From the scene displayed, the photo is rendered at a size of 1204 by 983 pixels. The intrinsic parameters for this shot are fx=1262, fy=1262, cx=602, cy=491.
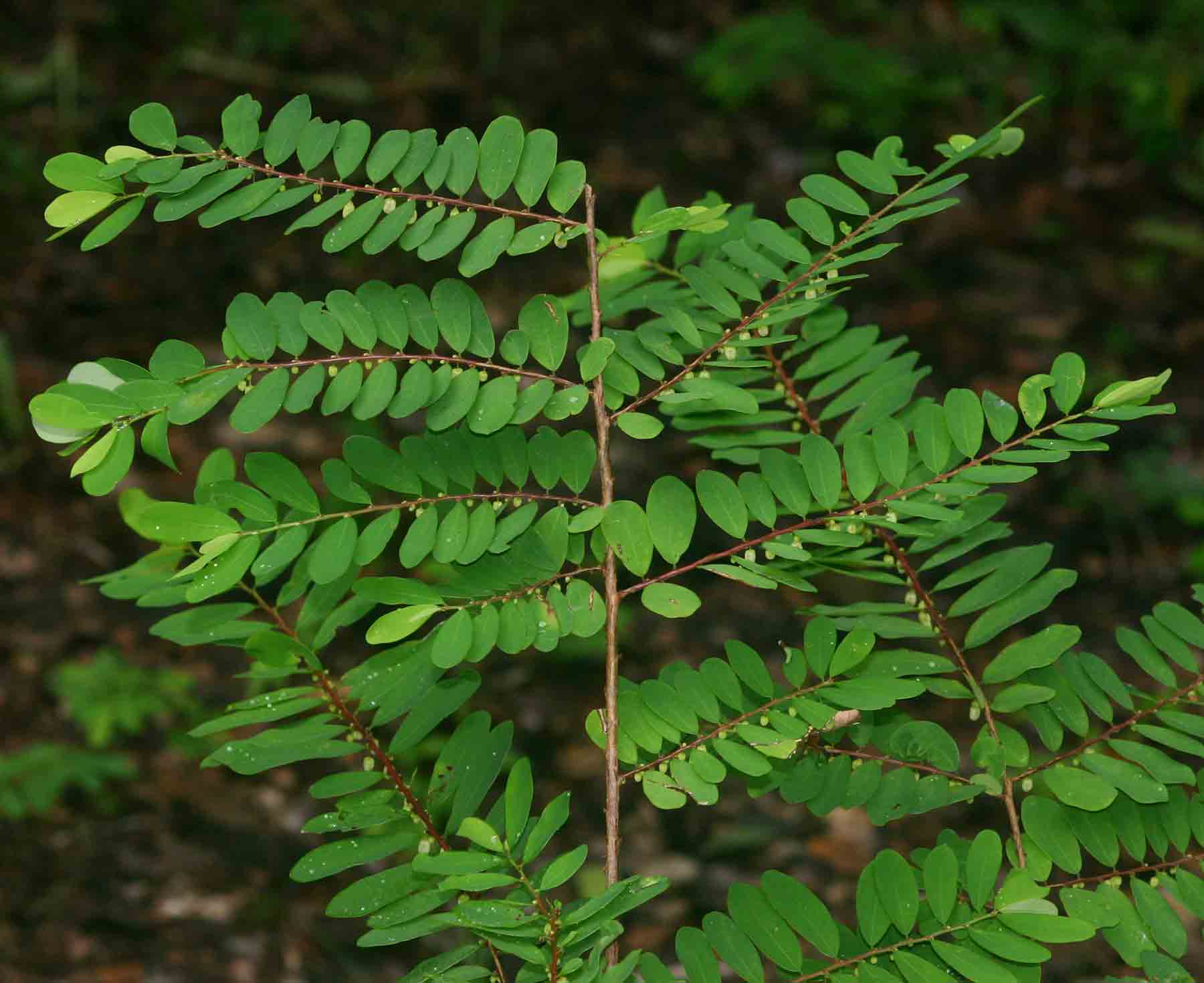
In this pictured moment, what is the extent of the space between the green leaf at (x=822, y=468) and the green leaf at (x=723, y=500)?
0.06 meters

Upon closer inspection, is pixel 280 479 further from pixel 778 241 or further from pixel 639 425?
pixel 778 241

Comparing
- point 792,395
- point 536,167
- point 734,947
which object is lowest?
point 734,947

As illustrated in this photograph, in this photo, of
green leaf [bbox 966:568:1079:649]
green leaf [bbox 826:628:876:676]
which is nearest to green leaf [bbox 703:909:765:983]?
green leaf [bbox 826:628:876:676]

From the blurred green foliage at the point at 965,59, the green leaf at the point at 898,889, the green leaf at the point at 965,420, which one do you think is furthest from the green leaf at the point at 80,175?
the blurred green foliage at the point at 965,59

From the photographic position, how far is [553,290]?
13.9 ft

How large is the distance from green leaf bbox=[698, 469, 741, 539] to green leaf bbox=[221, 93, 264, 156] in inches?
16.8

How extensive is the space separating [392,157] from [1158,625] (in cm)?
73

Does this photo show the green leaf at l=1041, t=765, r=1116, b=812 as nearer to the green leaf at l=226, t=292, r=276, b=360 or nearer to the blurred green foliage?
the green leaf at l=226, t=292, r=276, b=360

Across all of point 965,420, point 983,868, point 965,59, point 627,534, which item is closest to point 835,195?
point 965,420

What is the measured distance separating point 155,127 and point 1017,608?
798 mm

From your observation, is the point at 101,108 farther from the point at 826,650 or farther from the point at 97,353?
the point at 826,650

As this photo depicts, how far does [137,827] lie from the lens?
→ 2.73 m

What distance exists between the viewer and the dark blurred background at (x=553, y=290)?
2.65m

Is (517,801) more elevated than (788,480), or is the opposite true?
(788,480)
